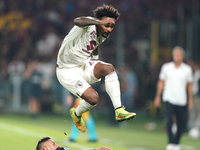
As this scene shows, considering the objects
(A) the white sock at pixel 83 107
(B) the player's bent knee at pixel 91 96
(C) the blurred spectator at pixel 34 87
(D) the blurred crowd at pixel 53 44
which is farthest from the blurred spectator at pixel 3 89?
(B) the player's bent knee at pixel 91 96

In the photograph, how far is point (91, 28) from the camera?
7.10 m

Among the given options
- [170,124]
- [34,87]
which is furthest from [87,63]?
[34,87]

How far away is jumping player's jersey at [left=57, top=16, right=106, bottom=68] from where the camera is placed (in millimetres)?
7137

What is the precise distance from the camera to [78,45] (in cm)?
729

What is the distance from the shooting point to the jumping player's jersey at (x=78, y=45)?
7.14 m

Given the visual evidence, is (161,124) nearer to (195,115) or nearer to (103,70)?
(195,115)

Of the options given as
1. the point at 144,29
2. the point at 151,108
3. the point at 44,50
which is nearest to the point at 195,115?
the point at 151,108

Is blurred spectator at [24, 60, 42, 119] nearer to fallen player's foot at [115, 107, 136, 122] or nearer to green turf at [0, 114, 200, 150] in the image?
green turf at [0, 114, 200, 150]

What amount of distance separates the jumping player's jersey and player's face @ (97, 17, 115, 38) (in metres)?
0.09

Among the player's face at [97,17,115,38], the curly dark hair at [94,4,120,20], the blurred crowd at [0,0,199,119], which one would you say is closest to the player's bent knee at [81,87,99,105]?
the player's face at [97,17,115,38]

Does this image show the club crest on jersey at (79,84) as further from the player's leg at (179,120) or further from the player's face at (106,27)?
the player's leg at (179,120)

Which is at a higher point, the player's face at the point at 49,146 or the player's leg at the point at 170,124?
the player's leg at the point at 170,124

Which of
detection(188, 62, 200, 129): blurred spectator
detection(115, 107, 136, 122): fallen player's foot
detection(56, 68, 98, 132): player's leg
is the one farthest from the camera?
detection(188, 62, 200, 129): blurred spectator

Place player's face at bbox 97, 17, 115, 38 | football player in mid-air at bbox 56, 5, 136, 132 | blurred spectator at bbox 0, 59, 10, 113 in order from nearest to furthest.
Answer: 1. player's face at bbox 97, 17, 115, 38
2. football player in mid-air at bbox 56, 5, 136, 132
3. blurred spectator at bbox 0, 59, 10, 113
